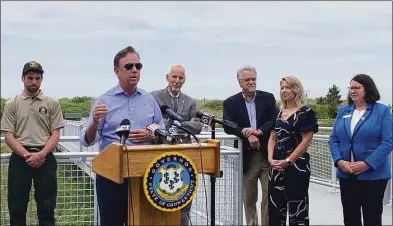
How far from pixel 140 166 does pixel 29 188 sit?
89.8 inches

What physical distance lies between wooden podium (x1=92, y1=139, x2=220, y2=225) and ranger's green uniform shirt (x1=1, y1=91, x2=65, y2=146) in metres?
1.91

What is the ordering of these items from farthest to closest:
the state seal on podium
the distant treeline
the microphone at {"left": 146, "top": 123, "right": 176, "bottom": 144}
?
the distant treeline → the microphone at {"left": 146, "top": 123, "right": 176, "bottom": 144} → the state seal on podium

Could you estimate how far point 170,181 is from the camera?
137 inches

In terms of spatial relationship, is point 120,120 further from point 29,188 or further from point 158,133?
point 29,188

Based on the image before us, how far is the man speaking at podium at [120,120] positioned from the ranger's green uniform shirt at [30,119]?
4.47 feet

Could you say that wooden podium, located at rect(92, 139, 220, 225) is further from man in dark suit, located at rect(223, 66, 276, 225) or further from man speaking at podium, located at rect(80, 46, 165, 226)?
man in dark suit, located at rect(223, 66, 276, 225)

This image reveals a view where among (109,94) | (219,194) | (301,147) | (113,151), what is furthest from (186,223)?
(113,151)

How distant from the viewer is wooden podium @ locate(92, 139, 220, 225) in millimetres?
3420

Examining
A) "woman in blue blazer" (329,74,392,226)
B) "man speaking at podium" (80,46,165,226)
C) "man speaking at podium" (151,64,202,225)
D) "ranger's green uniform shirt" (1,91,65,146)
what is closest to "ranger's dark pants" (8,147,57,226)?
"ranger's green uniform shirt" (1,91,65,146)

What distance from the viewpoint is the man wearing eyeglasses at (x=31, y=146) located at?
5266 millimetres

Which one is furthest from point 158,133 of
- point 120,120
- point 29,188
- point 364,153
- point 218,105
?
point 218,105

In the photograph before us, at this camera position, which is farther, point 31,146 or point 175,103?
point 175,103

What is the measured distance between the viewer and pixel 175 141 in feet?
12.0

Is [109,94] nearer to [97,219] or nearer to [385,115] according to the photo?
[97,219]
